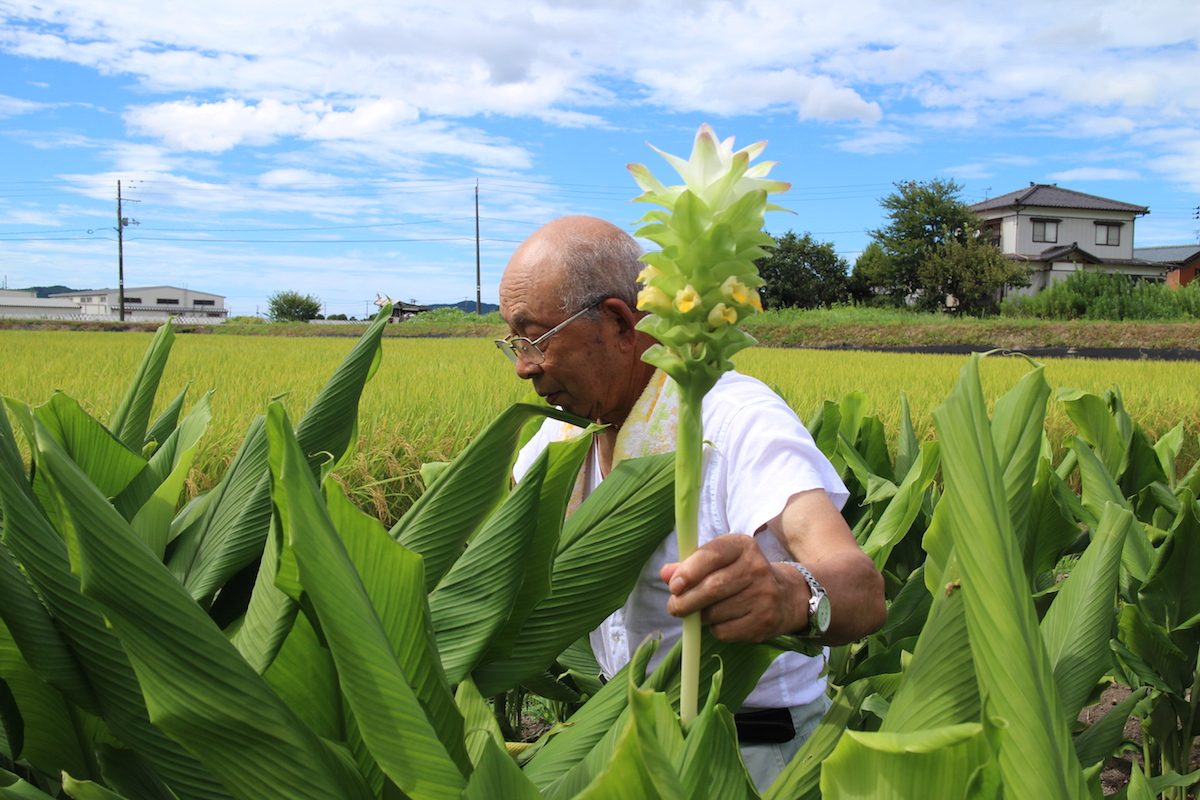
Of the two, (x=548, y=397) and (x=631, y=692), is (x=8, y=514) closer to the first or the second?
(x=631, y=692)

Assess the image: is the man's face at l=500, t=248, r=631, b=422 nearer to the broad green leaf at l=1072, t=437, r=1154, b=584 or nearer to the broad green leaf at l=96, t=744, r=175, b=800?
the broad green leaf at l=96, t=744, r=175, b=800

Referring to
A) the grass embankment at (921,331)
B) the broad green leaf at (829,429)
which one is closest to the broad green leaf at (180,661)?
the broad green leaf at (829,429)

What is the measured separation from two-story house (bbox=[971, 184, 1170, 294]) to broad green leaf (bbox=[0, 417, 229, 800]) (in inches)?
1575

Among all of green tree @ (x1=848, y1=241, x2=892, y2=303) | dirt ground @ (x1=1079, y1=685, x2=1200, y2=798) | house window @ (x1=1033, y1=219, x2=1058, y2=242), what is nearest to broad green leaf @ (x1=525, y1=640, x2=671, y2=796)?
dirt ground @ (x1=1079, y1=685, x2=1200, y2=798)

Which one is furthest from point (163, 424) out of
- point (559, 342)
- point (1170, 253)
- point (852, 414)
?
point (1170, 253)

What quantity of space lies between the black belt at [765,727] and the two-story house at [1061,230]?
39.0 meters

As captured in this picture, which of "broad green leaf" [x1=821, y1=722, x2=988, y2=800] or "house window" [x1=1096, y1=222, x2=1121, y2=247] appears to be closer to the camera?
"broad green leaf" [x1=821, y1=722, x2=988, y2=800]

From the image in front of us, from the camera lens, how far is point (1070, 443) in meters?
2.08

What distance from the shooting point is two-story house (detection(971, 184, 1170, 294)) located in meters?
37.7

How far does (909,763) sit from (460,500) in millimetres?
470

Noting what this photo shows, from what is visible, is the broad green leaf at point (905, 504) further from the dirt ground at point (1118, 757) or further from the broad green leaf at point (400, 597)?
the broad green leaf at point (400, 597)

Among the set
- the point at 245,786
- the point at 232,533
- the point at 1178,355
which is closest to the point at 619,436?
the point at 232,533

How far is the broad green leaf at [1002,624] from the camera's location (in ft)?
1.38

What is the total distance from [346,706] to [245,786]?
10 cm
